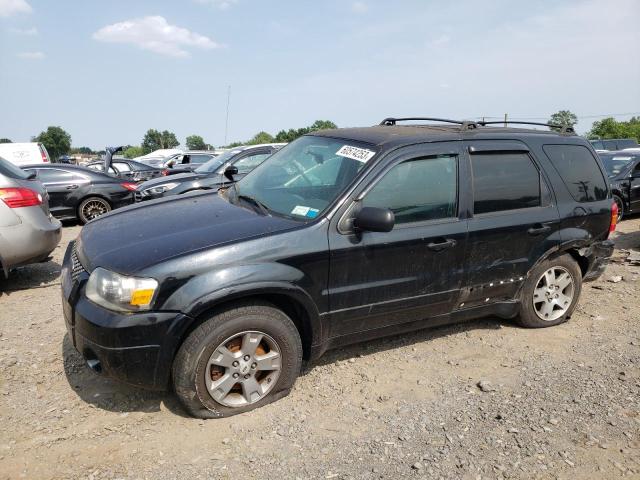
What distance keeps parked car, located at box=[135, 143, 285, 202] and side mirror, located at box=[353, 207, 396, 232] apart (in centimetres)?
531

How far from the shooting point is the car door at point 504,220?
383cm

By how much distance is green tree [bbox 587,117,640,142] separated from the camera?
128 feet

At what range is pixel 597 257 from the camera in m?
4.62

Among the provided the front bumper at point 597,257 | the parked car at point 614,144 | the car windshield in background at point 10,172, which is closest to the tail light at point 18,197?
the car windshield in background at point 10,172

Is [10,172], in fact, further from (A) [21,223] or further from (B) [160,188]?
(B) [160,188]

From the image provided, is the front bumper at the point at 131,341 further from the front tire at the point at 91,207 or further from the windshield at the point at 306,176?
the front tire at the point at 91,207

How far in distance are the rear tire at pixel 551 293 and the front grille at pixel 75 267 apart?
3.45m

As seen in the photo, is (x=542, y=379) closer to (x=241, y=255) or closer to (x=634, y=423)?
(x=634, y=423)

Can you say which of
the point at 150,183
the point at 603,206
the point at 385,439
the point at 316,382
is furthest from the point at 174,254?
the point at 150,183

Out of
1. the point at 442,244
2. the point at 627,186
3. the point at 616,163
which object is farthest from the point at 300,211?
the point at 616,163

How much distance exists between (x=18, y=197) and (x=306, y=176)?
10.7 feet

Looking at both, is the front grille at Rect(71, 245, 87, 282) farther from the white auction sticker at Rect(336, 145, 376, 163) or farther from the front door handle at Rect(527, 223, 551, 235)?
the front door handle at Rect(527, 223, 551, 235)

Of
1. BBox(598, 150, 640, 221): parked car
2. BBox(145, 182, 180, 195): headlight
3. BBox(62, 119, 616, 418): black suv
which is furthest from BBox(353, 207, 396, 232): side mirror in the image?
BBox(598, 150, 640, 221): parked car

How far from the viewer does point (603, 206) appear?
4.57 meters
